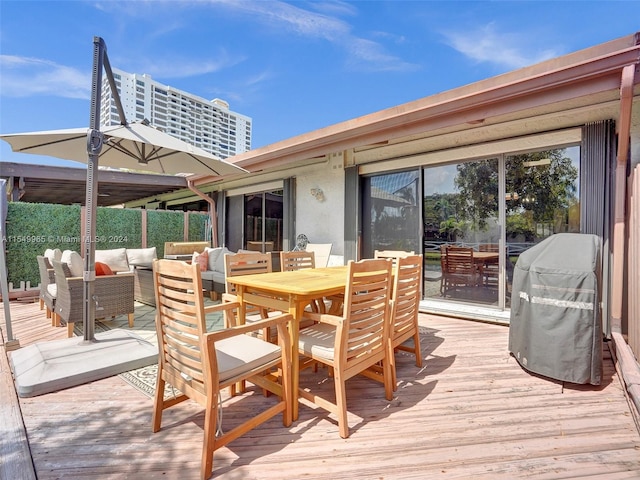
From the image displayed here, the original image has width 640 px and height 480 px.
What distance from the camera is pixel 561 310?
7.98 feet

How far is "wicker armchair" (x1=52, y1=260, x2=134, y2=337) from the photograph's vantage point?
11.5 feet

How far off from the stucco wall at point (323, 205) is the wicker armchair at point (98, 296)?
338 cm

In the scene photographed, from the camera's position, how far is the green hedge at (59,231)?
5.94m

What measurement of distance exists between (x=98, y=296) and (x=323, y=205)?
12.9 feet

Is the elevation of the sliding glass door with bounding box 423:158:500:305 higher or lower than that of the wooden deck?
higher

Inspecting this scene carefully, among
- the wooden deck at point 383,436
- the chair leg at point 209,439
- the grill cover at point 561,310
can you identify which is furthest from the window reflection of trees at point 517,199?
the chair leg at point 209,439

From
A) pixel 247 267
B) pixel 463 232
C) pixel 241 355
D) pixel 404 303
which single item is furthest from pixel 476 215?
pixel 241 355

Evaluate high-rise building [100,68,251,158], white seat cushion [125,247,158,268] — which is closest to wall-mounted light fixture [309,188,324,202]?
white seat cushion [125,247,158,268]

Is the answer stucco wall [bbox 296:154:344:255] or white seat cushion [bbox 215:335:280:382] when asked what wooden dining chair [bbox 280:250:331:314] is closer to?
white seat cushion [bbox 215:335:280:382]

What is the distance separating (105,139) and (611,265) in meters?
5.30

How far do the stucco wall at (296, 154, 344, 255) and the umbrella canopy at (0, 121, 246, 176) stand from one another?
2.44 metres

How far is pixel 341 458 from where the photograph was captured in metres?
1.63

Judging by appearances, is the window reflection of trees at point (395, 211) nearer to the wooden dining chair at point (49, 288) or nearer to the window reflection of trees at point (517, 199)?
the window reflection of trees at point (517, 199)

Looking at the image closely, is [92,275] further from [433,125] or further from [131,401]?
[433,125]
